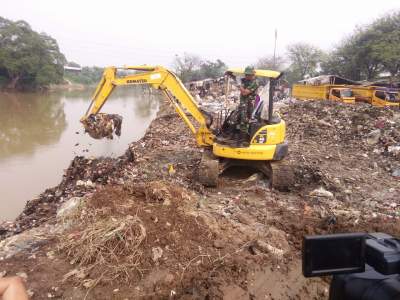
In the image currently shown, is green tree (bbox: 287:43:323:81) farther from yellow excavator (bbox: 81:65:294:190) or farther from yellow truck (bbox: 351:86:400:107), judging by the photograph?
yellow excavator (bbox: 81:65:294:190)

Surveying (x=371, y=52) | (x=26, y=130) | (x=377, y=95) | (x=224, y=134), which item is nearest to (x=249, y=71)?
(x=224, y=134)

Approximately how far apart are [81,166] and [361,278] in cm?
661

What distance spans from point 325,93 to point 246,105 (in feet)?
37.7

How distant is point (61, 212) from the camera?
451cm

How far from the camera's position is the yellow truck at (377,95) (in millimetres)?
13836

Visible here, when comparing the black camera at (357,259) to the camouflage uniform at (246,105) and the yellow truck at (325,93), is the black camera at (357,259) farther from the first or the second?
the yellow truck at (325,93)

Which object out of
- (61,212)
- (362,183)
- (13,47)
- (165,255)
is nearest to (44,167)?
(61,212)

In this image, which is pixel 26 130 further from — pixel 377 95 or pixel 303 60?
pixel 303 60

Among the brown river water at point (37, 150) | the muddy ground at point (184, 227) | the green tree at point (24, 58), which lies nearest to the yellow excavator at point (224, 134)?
the muddy ground at point (184, 227)

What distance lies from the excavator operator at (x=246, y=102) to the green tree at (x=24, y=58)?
3621 centimetres

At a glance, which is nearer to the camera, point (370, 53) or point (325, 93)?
point (325, 93)

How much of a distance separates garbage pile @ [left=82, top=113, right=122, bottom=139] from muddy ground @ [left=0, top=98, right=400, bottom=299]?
60 cm

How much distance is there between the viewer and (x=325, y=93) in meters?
16.3

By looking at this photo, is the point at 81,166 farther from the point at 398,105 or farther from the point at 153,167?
the point at 398,105
